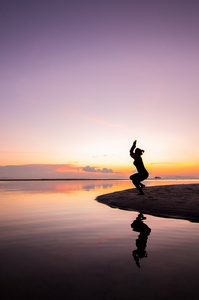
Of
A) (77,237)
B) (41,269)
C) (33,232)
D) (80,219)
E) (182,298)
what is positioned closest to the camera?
(182,298)

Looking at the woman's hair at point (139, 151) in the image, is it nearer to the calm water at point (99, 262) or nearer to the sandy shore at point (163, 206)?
the sandy shore at point (163, 206)

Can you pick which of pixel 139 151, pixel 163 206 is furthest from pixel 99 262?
pixel 139 151

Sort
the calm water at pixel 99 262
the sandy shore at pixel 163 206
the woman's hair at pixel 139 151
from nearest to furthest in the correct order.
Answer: the calm water at pixel 99 262, the sandy shore at pixel 163 206, the woman's hair at pixel 139 151

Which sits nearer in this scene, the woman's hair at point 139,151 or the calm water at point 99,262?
the calm water at point 99,262

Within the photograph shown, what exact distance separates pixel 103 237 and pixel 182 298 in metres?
3.74

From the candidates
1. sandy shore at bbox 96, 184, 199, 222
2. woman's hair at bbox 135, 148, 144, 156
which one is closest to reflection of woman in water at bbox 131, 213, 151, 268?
sandy shore at bbox 96, 184, 199, 222

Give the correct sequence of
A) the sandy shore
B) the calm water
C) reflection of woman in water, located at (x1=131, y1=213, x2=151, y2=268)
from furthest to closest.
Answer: the sandy shore → reflection of woman in water, located at (x1=131, y1=213, x2=151, y2=268) → the calm water

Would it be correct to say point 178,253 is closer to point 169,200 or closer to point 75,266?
point 75,266

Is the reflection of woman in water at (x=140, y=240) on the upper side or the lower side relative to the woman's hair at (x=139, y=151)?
lower

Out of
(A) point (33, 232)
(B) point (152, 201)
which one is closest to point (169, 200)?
(B) point (152, 201)

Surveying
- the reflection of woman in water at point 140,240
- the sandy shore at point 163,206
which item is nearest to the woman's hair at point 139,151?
the sandy shore at point 163,206

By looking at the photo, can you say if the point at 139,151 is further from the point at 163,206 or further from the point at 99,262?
the point at 99,262

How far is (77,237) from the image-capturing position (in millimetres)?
6609

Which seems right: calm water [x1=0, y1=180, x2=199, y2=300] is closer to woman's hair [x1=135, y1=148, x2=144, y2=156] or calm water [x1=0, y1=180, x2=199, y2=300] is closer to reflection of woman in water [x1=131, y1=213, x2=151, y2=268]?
reflection of woman in water [x1=131, y1=213, x2=151, y2=268]
